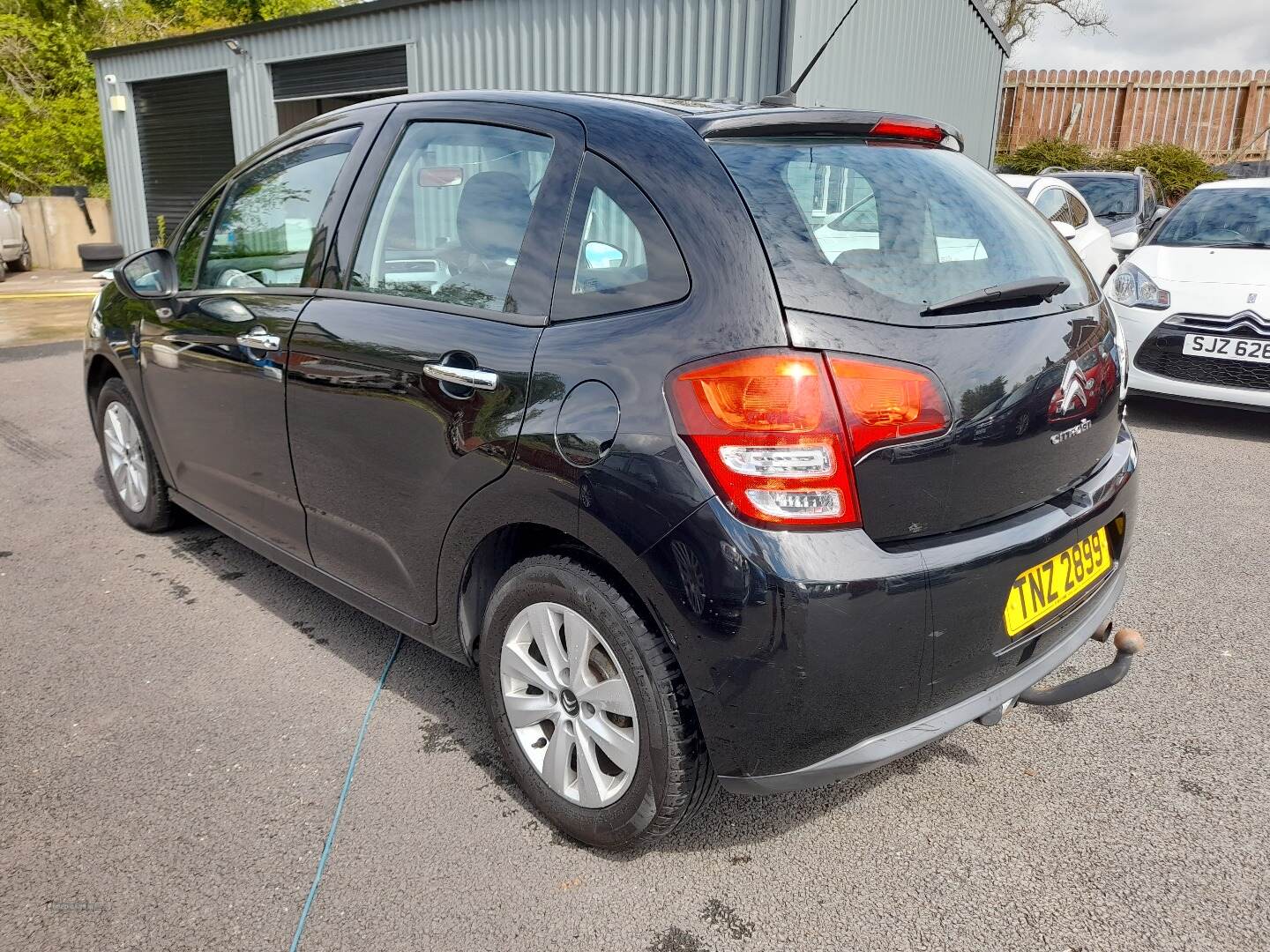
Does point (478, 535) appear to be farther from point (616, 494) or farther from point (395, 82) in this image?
point (395, 82)

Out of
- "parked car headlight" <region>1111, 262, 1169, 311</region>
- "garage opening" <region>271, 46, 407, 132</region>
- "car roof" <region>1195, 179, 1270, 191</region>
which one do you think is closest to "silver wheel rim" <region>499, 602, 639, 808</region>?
"parked car headlight" <region>1111, 262, 1169, 311</region>

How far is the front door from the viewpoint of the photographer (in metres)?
2.92

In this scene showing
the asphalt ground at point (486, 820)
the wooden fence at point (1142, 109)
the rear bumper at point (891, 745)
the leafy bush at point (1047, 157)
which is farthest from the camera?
the wooden fence at point (1142, 109)

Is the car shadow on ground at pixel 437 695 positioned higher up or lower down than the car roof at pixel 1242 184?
lower down

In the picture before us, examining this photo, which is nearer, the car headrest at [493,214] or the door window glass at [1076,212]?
the car headrest at [493,214]

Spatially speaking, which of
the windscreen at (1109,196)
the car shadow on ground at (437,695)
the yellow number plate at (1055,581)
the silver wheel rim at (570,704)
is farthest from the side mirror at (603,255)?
the windscreen at (1109,196)

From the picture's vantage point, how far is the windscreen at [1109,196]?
11.0 m

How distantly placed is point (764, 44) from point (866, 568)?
7.78 metres

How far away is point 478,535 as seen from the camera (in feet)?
7.52

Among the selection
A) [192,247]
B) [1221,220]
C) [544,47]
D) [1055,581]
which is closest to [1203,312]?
[1221,220]

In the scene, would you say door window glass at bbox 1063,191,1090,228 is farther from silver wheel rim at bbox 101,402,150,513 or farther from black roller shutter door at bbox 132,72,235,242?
black roller shutter door at bbox 132,72,235,242

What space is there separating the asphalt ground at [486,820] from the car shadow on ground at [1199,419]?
123 inches

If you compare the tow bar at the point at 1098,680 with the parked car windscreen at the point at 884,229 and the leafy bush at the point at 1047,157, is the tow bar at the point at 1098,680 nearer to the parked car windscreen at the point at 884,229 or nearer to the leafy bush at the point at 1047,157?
the parked car windscreen at the point at 884,229

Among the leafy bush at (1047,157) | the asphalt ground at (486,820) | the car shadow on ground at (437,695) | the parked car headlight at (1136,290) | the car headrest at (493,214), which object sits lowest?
the car shadow on ground at (437,695)
